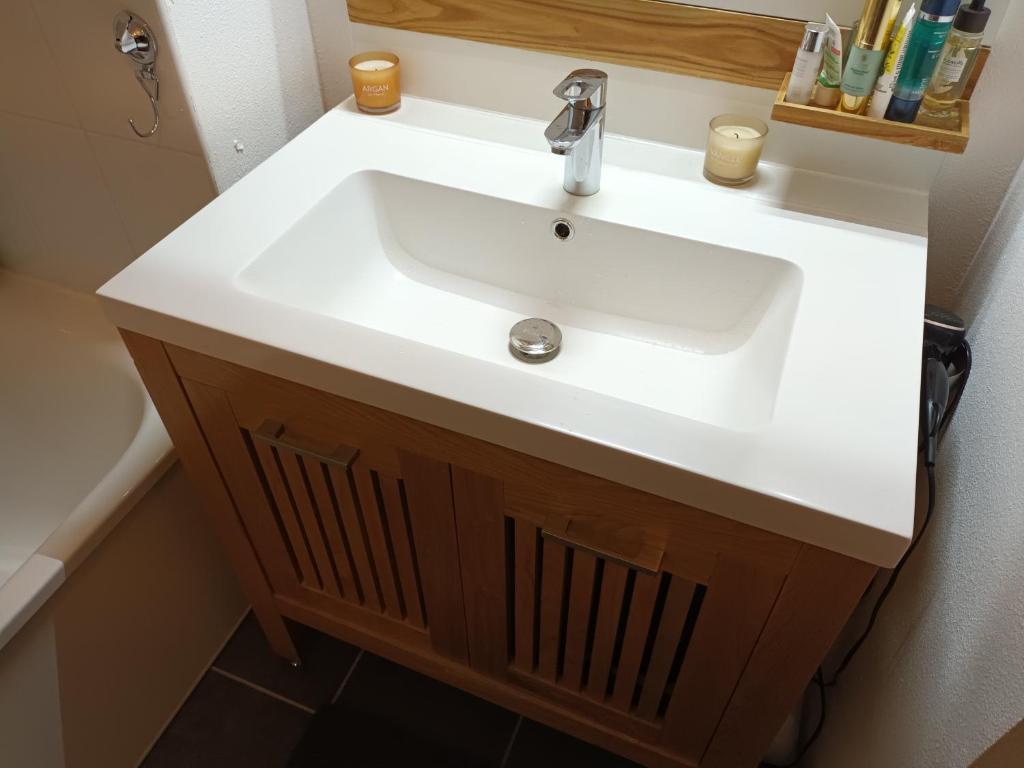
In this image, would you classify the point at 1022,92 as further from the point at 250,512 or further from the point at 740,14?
the point at 250,512

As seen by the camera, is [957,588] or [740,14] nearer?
[957,588]

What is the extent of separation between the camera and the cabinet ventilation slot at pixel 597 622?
0.81m

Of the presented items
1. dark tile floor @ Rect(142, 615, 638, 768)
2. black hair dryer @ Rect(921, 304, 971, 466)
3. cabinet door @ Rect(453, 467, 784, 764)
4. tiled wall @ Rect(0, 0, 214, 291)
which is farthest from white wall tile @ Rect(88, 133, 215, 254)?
black hair dryer @ Rect(921, 304, 971, 466)

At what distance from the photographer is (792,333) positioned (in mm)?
741

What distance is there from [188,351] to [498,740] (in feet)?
2.77

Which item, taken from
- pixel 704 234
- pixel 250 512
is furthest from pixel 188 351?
pixel 704 234

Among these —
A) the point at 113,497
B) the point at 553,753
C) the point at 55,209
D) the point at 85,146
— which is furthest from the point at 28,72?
the point at 553,753

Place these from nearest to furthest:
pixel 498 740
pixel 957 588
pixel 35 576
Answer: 1. pixel 957 588
2. pixel 35 576
3. pixel 498 740

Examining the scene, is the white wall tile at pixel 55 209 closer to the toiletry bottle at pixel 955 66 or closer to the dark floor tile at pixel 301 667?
the dark floor tile at pixel 301 667

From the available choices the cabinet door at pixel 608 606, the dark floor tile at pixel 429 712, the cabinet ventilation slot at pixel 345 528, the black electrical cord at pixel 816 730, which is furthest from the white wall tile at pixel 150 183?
the black electrical cord at pixel 816 730

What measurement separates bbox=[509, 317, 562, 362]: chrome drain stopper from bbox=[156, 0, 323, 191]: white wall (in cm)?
49

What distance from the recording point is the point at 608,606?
2.75 ft

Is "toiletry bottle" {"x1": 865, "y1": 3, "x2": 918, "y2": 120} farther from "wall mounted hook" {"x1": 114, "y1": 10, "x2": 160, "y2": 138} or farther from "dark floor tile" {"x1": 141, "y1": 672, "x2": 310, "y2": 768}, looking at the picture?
"dark floor tile" {"x1": 141, "y1": 672, "x2": 310, "y2": 768}

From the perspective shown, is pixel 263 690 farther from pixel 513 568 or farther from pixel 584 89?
pixel 584 89
